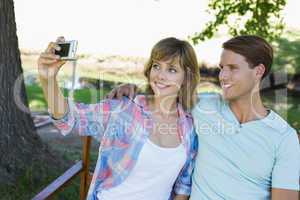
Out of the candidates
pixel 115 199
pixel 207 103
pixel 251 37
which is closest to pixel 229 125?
pixel 207 103

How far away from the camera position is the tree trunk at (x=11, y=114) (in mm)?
3135

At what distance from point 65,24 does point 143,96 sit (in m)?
5.73

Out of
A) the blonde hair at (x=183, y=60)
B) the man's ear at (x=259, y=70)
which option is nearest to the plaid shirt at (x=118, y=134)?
the blonde hair at (x=183, y=60)

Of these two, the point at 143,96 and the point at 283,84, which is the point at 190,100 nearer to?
the point at 143,96

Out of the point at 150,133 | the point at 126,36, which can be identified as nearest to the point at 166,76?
the point at 150,133

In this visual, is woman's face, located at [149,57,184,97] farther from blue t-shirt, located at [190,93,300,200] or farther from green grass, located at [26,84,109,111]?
green grass, located at [26,84,109,111]

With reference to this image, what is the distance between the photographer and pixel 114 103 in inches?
75.9

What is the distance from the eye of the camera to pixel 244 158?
190 centimetres

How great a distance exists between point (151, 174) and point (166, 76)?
41 cm

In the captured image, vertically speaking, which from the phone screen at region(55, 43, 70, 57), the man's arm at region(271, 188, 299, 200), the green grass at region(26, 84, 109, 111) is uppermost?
the phone screen at region(55, 43, 70, 57)

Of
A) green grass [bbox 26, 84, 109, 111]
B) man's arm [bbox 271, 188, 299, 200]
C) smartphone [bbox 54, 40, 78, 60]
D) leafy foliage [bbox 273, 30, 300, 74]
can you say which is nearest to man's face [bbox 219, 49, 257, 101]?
man's arm [bbox 271, 188, 299, 200]

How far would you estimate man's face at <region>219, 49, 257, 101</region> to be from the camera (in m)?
1.96

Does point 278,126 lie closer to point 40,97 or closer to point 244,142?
point 244,142

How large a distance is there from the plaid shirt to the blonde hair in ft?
0.38
